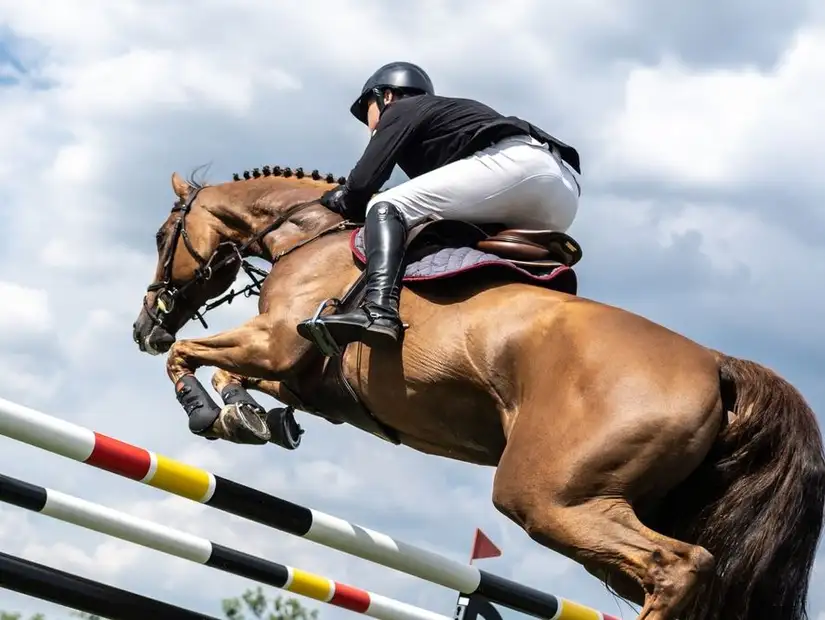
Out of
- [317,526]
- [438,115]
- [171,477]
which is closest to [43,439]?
[171,477]

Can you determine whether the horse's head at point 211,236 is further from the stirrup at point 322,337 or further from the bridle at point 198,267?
the stirrup at point 322,337

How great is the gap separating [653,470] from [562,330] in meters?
0.77

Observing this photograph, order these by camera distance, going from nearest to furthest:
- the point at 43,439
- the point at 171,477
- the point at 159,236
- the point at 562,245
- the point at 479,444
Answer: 1. the point at 43,439
2. the point at 171,477
3. the point at 479,444
4. the point at 562,245
5. the point at 159,236

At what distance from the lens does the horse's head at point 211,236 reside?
755 cm

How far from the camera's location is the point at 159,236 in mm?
8219

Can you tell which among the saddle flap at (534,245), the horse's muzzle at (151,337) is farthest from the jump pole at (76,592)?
the horse's muzzle at (151,337)

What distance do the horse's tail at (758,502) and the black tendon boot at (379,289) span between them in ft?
5.08

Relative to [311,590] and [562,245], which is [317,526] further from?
[562,245]

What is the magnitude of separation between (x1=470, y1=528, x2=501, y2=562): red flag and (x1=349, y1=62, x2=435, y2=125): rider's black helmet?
2.45m

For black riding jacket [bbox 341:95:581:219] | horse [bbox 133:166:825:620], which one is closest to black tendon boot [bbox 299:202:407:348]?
horse [bbox 133:166:825:620]

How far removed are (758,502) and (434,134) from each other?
2.58 m

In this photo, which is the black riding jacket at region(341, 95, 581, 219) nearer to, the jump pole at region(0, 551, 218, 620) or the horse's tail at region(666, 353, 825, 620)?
the horse's tail at region(666, 353, 825, 620)

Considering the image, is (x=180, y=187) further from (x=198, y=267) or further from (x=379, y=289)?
(x=379, y=289)

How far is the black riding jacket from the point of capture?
644 centimetres
